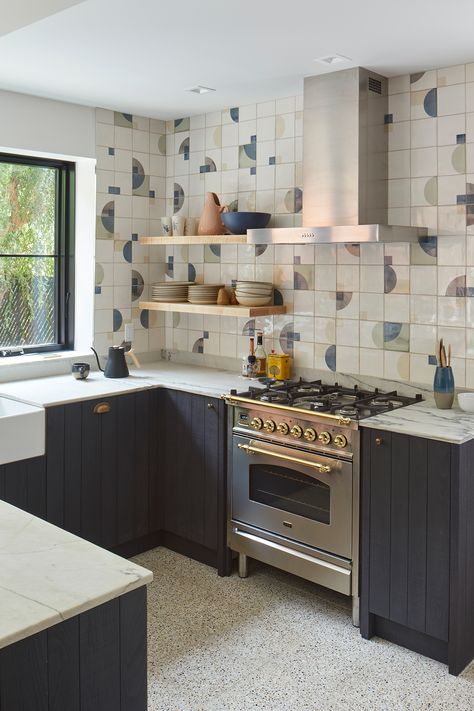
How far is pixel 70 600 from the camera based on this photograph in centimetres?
147

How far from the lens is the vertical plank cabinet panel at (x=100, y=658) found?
1519 millimetres

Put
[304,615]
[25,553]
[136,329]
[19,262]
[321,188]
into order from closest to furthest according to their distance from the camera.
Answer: [25,553] < [304,615] < [321,188] < [19,262] < [136,329]

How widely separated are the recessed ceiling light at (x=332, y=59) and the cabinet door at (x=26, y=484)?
225 centimetres

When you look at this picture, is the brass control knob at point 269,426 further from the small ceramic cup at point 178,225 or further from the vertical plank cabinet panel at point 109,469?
the small ceramic cup at point 178,225

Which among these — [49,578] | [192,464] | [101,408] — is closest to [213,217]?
[101,408]

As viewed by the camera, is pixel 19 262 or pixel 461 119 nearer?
pixel 461 119

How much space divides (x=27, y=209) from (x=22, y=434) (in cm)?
158

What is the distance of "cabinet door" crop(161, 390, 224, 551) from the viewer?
149 inches

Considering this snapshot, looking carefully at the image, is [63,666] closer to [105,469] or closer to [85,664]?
[85,664]

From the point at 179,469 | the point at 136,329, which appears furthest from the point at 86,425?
the point at 136,329

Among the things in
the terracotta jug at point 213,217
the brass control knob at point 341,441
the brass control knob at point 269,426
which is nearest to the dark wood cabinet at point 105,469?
the brass control knob at point 269,426

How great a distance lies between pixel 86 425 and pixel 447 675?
6.48ft

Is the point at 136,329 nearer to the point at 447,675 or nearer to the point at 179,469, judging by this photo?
the point at 179,469

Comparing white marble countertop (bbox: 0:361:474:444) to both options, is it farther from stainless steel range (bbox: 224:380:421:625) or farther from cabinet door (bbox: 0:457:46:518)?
cabinet door (bbox: 0:457:46:518)
